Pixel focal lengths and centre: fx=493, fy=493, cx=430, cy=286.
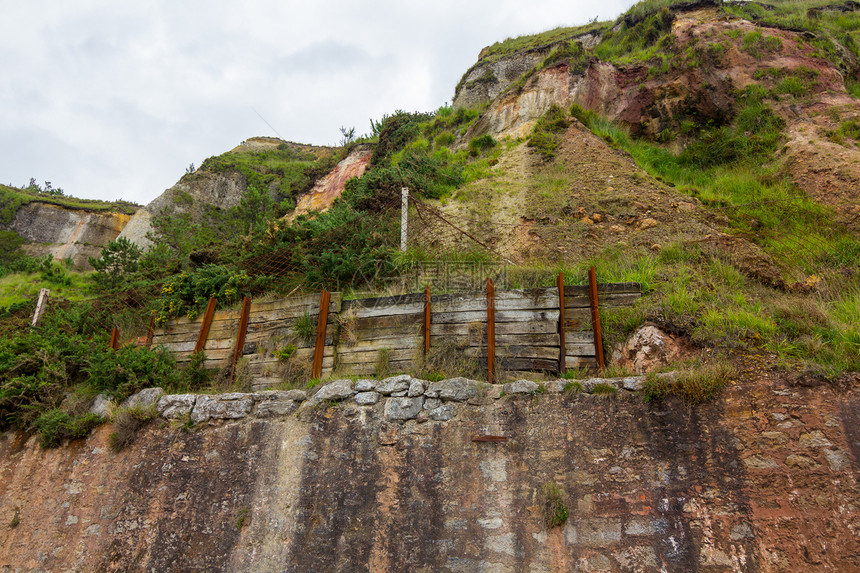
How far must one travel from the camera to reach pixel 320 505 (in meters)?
5.68

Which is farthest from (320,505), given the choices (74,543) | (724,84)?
(724,84)

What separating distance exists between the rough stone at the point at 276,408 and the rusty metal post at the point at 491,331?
2563 mm

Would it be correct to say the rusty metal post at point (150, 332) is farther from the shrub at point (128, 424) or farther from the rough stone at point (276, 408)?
the rough stone at point (276, 408)

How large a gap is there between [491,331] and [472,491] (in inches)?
A: 82.2

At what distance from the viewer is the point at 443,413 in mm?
5812

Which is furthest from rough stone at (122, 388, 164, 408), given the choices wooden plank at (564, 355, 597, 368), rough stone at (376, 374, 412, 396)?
wooden plank at (564, 355, 597, 368)

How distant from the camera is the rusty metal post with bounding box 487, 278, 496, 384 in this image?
6329 mm

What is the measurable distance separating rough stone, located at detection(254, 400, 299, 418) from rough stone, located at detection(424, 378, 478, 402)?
181 centimetres

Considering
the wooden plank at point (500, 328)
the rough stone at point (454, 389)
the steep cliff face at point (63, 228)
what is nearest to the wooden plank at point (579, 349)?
the wooden plank at point (500, 328)

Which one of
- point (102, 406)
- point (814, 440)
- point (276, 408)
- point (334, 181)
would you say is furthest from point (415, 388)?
point (334, 181)

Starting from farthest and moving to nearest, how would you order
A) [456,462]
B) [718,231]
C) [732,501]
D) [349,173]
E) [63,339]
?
[349,173]
[718,231]
[63,339]
[456,462]
[732,501]

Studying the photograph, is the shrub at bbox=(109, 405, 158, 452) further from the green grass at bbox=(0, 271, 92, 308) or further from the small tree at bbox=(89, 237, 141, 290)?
the green grass at bbox=(0, 271, 92, 308)

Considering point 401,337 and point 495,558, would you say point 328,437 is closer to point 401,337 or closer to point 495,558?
point 401,337

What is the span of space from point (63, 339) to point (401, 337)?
5.90 meters
